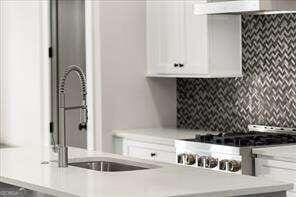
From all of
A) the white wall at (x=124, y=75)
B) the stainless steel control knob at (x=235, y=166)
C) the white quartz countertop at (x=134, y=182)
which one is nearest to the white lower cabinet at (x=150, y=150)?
the white wall at (x=124, y=75)

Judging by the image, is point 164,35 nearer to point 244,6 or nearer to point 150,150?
point 150,150

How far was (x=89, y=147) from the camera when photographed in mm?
5820

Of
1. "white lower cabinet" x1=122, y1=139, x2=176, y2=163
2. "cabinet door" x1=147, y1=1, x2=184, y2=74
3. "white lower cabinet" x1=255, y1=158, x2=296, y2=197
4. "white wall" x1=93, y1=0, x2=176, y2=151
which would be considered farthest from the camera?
"white wall" x1=93, y1=0, x2=176, y2=151

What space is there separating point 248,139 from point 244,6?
0.87 meters

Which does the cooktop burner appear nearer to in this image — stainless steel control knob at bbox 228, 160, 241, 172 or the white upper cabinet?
stainless steel control knob at bbox 228, 160, 241, 172

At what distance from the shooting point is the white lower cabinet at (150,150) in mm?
5181

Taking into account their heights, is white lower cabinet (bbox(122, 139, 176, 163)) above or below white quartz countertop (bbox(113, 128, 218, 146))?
below

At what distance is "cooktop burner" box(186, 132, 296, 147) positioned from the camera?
14.9 ft

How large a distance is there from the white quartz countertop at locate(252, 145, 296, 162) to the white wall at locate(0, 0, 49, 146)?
249cm

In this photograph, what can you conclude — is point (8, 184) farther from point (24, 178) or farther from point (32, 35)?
point (32, 35)

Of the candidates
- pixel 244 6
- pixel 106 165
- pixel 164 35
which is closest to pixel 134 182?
pixel 106 165

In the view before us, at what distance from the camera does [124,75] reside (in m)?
5.89

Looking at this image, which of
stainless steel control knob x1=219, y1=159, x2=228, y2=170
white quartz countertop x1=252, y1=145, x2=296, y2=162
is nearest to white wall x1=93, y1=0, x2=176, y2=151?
stainless steel control knob x1=219, y1=159, x2=228, y2=170

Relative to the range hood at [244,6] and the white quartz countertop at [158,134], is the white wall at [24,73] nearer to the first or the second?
the white quartz countertop at [158,134]
